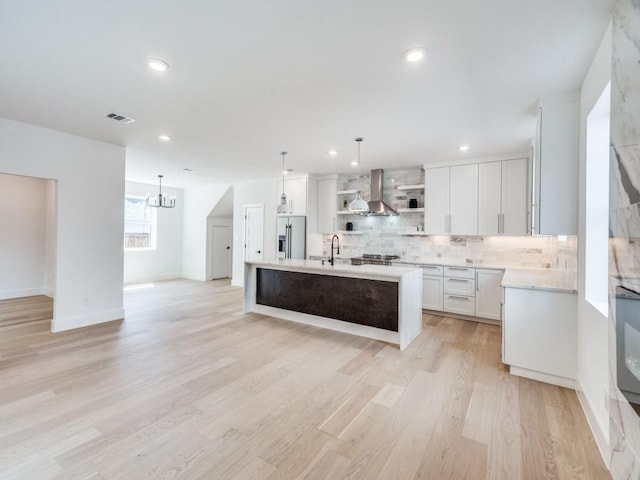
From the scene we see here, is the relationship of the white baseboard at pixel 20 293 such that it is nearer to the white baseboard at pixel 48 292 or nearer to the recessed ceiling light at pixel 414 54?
the white baseboard at pixel 48 292

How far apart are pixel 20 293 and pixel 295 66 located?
7.80 m

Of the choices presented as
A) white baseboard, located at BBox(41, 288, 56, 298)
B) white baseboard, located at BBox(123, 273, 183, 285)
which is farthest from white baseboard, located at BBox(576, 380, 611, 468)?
white baseboard, located at BBox(123, 273, 183, 285)

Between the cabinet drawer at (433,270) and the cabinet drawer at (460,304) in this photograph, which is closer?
the cabinet drawer at (460,304)

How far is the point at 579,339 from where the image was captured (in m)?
2.71

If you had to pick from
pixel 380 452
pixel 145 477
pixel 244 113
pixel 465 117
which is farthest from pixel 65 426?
pixel 465 117

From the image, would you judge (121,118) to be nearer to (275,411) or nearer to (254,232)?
(275,411)

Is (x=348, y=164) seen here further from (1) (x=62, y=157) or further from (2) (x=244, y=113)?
(1) (x=62, y=157)

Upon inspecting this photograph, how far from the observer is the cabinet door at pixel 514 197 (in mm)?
4863

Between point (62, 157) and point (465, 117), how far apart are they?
5.37m

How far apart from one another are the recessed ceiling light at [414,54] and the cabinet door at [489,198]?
3452 millimetres

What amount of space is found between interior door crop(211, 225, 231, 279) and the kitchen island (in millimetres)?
4345

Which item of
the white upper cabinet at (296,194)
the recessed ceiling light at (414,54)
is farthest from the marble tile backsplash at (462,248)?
the recessed ceiling light at (414,54)

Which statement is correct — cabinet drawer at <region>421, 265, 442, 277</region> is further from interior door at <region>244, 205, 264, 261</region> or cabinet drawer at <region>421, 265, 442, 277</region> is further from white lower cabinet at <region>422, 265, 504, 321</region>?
interior door at <region>244, 205, 264, 261</region>

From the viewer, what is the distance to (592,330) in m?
2.30
